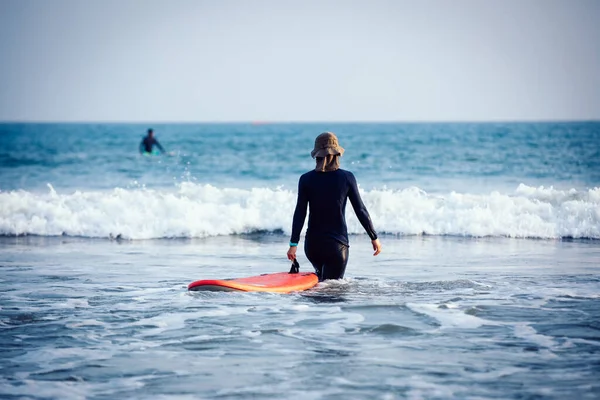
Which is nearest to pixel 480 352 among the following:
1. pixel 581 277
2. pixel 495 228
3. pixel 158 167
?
pixel 581 277

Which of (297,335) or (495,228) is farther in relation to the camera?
(495,228)

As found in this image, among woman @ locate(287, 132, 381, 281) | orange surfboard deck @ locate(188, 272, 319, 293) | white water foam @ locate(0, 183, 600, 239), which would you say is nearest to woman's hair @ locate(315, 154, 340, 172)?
woman @ locate(287, 132, 381, 281)

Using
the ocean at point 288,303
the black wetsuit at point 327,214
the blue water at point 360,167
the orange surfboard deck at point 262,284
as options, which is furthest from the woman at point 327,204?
the blue water at point 360,167

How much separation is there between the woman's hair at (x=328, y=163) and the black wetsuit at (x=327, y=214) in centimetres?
5

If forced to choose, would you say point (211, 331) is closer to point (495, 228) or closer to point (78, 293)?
point (78, 293)

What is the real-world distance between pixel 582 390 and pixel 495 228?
33.1ft

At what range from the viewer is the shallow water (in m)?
5.64

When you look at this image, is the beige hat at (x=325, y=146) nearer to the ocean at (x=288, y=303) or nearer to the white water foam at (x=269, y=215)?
the ocean at (x=288, y=303)

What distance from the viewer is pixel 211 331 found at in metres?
7.09

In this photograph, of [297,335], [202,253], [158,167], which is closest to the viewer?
[297,335]

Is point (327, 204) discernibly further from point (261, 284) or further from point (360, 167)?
point (360, 167)

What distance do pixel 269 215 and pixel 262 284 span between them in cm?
816

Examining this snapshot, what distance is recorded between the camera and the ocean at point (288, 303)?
5758 mm

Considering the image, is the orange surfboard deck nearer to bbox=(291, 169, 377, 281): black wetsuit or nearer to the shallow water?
the shallow water
